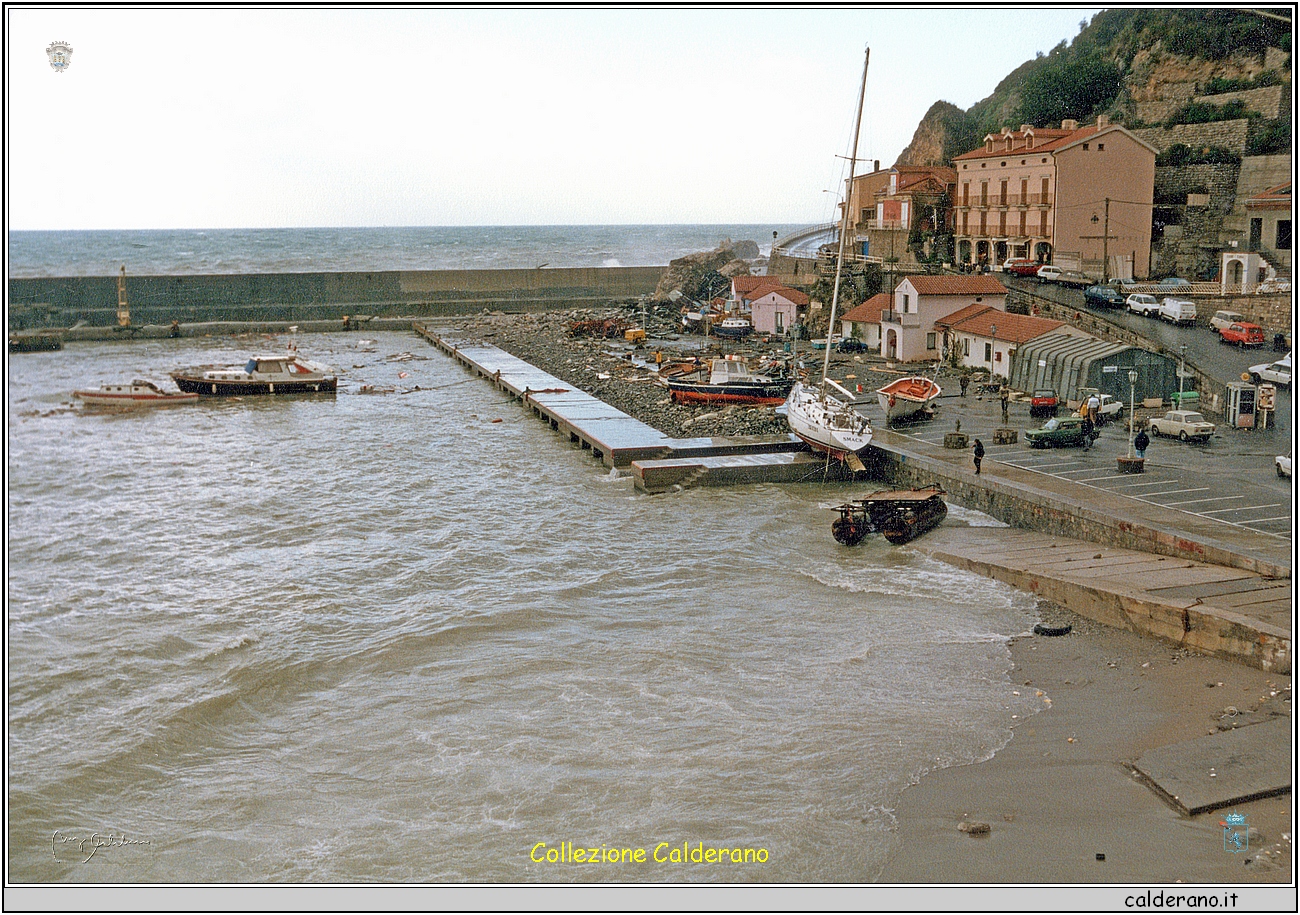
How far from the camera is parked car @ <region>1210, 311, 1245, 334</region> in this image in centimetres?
3238

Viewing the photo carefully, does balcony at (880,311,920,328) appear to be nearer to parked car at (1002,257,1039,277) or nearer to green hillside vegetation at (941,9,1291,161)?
parked car at (1002,257,1039,277)

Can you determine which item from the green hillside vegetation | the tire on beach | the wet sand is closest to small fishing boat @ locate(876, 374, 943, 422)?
the tire on beach

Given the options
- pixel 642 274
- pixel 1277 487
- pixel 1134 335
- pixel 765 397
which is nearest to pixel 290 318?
pixel 642 274

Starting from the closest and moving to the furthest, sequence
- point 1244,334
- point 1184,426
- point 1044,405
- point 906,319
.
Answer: point 1184,426 < point 1044,405 < point 1244,334 < point 906,319

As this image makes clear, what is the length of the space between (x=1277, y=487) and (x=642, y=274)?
62681mm

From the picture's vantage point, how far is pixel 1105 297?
121ft

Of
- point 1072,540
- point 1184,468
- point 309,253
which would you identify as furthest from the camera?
point 309,253

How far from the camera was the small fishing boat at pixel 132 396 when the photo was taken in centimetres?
3859

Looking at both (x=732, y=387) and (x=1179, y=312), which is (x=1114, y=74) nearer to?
(x=1179, y=312)

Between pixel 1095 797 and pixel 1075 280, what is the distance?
1307 inches

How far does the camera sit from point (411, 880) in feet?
32.7

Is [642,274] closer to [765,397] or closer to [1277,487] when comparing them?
[765,397]
